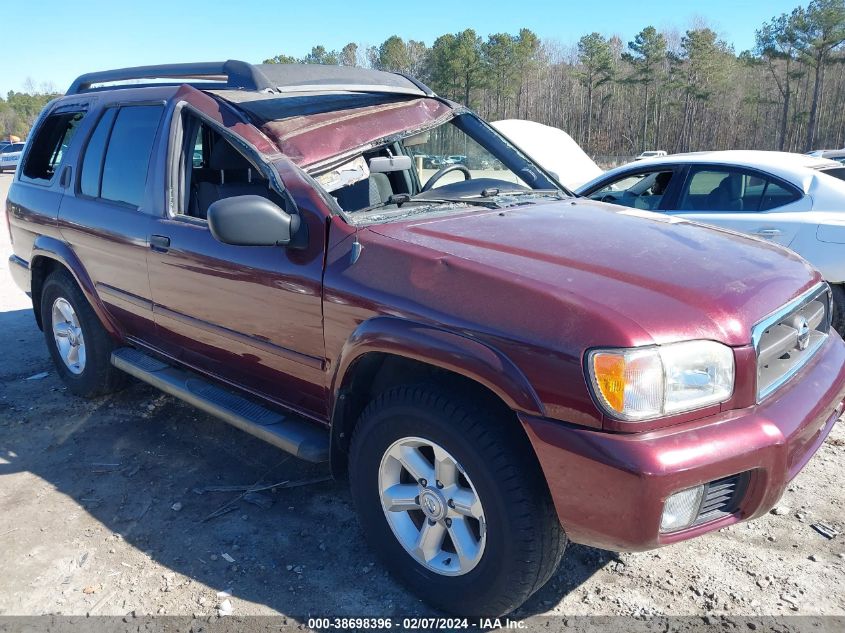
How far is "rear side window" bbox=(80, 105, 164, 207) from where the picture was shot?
375 cm

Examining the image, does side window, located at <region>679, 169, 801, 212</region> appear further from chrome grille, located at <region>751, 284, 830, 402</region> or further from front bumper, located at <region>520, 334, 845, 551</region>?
front bumper, located at <region>520, 334, 845, 551</region>

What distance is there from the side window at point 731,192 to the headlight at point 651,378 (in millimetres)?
4044

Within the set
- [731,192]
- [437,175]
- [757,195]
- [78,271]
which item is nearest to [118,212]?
[78,271]

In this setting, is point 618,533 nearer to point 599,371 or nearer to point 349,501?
point 599,371

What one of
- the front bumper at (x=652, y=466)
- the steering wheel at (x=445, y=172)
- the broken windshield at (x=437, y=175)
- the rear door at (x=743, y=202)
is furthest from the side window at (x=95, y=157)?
the rear door at (x=743, y=202)

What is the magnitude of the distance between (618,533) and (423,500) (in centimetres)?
76

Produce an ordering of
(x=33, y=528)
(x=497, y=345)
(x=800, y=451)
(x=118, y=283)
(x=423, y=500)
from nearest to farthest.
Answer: (x=497, y=345) < (x=800, y=451) < (x=423, y=500) < (x=33, y=528) < (x=118, y=283)

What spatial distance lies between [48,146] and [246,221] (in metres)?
3.23

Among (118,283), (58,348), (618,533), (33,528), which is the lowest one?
(33,528)

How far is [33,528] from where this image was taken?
10.5ft

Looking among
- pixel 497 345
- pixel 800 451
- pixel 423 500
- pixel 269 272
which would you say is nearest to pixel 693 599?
pixel 800 451

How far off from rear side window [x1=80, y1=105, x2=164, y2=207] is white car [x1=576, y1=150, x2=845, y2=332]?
4.03 metres

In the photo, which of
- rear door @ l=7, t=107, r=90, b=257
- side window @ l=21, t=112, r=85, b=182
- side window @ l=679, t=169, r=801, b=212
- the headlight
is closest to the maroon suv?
the headlight

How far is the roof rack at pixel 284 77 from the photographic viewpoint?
10.6 feet
